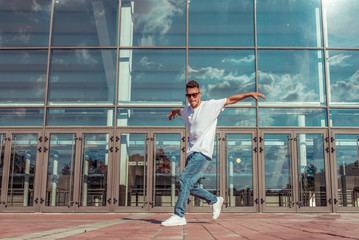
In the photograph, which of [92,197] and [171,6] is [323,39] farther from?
[92,197]

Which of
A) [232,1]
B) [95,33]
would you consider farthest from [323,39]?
[95,33]

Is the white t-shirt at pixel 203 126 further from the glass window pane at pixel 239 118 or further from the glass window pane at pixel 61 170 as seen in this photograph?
the glass window pane at pixel 61 170

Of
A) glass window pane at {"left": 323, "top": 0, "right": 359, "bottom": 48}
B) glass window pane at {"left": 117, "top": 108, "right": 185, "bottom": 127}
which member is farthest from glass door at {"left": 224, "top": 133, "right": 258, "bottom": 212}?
glass window pane at {"left": 323, "top": 0, "right": 359, "bottom": 48}

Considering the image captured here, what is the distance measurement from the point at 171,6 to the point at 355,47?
4.16 m

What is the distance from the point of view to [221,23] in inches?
382

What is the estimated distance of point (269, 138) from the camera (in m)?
9.16

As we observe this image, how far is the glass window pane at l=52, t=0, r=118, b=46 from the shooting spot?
31.8ft

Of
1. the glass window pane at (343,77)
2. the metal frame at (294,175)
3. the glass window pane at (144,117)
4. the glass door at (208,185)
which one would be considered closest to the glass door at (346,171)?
the metal frame at (294,175)

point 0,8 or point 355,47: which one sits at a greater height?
point 0,8

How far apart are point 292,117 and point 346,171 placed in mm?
1552

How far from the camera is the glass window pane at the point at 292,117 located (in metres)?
9.22

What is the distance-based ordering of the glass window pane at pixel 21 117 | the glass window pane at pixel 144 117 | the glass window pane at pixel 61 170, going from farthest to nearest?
the glass window pane at pixel 21 117, the glass window pane at pixel 144 117, the glass window pane at pixel 61 170

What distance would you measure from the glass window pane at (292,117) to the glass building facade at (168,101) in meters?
0.02

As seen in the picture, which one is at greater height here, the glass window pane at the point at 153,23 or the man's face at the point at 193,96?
the glass window pane at the point at 153,23
